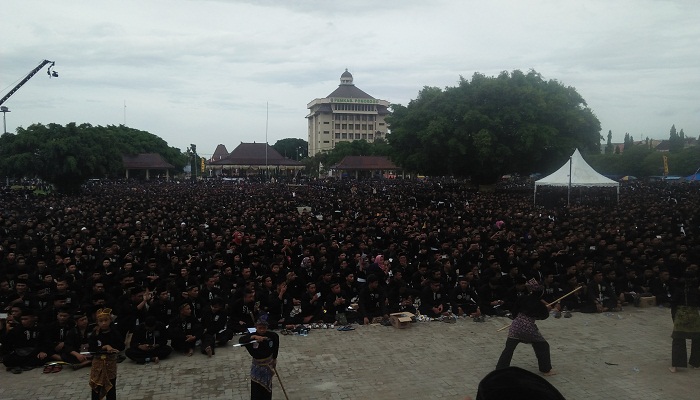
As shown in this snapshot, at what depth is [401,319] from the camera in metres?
10.0

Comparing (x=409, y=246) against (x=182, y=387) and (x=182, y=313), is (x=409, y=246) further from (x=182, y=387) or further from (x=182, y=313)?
(x=182, y=387)

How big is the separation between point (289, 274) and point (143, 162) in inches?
2515

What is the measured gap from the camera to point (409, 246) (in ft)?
49.6

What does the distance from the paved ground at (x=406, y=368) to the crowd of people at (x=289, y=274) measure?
53cm

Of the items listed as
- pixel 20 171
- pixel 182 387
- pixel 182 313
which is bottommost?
pixel 182 387

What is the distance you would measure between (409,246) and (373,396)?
27.1 ft

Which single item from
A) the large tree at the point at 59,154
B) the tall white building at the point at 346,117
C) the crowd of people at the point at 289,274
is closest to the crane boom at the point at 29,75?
the large tree at the point at 59,154

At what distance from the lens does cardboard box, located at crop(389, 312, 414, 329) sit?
32.9ft

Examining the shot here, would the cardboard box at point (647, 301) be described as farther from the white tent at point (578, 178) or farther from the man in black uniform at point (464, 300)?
the white tent at point (578, 178)

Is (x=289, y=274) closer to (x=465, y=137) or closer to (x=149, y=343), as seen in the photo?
(x=149, y=343)

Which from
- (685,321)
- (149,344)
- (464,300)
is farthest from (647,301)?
(149,344)

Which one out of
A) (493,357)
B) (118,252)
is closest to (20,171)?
(118,252)

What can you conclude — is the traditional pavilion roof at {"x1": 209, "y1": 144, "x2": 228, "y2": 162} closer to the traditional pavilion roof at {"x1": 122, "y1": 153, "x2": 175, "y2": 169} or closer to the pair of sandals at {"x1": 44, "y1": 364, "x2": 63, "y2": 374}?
the traditional pavilion roof at {"x1": 122, "y1": 153, "x2": 175, "y2": 169}

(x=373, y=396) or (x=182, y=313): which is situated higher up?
(x=182, y=313)
